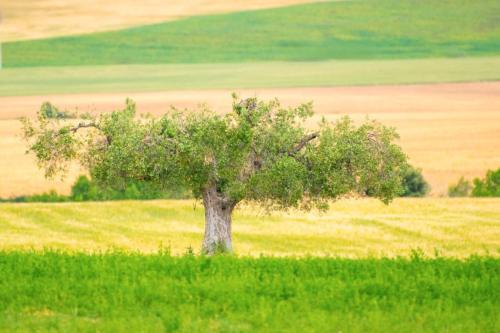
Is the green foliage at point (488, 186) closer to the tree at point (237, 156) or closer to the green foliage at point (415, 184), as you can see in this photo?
the green foliage at point (415, 184)

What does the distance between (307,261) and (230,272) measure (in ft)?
3.90

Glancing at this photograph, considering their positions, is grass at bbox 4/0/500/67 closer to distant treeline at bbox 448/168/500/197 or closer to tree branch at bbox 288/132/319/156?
distant treeline at bbox 448/168/500/197

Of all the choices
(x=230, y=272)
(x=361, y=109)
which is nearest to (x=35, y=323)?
(x=230, y=272)

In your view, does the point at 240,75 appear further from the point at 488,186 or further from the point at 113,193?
the point at 113,193

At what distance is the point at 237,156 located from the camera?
2356 cm

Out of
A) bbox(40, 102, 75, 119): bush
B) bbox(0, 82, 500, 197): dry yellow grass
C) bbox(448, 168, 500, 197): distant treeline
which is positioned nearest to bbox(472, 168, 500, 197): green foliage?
bbox(448, 168, 500, 197): distant treeline

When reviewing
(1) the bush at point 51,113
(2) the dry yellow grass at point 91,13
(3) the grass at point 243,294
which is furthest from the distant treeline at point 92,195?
(2) the dry yellow grass at point 91,13

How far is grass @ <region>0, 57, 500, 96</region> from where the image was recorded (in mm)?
88188

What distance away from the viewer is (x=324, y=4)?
11462 cm

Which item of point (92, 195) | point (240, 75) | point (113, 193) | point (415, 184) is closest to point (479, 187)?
point (415, 184)

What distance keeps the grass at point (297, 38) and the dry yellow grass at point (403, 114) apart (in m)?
17.7

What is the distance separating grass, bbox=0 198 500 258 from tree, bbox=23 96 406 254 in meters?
5.55

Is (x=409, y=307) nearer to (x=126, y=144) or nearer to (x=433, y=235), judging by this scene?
(x=126, y=144)

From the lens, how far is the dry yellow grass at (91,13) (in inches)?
4142
